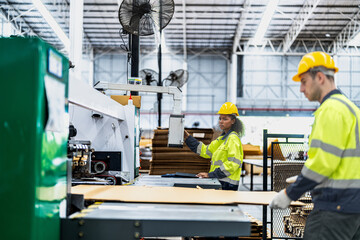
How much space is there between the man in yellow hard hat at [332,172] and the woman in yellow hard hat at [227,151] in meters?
2.21

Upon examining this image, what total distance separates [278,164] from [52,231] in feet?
10.8

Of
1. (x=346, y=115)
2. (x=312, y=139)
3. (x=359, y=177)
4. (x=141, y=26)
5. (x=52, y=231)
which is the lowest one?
(x=52, y=231)

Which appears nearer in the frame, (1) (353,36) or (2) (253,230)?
(2) (253,230)

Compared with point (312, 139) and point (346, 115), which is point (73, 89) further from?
point (346, 115)

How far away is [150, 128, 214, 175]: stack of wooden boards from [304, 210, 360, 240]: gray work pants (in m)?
3.28

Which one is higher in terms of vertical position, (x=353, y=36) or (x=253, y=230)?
(x=353, y=36)

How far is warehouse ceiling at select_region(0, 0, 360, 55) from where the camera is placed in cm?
1547

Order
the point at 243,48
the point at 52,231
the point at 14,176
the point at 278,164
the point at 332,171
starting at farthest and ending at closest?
the point at 243,48 → the point at 278,164 → the point at 332,171 → the point at 52,231 → the point at 14,176

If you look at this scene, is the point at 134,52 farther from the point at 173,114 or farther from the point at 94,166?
the point at 94,166

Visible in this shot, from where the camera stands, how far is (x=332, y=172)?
6.79 ft

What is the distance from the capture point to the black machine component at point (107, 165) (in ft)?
11.3

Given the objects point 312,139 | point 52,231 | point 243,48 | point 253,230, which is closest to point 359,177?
point 312,139

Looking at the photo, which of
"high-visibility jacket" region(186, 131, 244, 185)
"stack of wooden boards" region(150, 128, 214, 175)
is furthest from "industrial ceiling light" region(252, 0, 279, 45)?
"high-visibility jacket" region(186, 131, 244, 185)

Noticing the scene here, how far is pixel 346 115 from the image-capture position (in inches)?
80.7
